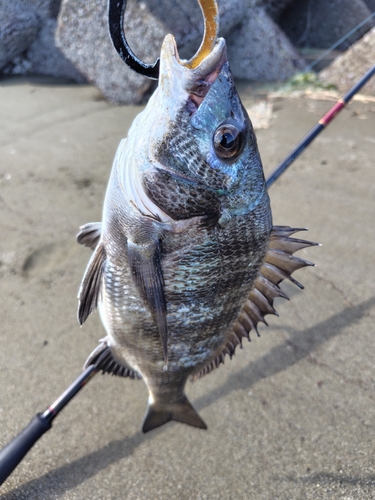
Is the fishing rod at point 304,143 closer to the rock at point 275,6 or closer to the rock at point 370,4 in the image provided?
the rock at point 275,6

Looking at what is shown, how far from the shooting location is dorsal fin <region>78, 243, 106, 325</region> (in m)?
1.54

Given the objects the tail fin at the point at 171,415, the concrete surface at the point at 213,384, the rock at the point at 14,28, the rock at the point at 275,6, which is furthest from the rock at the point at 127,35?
the tail fin at the point at 171,415

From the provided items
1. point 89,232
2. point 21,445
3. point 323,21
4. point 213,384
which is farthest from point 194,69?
point 323,21

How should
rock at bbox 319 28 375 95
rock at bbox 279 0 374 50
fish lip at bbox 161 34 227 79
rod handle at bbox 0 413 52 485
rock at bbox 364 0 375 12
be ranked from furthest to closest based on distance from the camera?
rock at bbox 364 0 375 12 → rock at bbox 279 0 374 50 → rock at bbox 319 28 375 95 → rod handle at bbox 0 413 52 485 → fish lip at bbox 161 34 227 79

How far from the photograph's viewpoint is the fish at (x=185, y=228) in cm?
122

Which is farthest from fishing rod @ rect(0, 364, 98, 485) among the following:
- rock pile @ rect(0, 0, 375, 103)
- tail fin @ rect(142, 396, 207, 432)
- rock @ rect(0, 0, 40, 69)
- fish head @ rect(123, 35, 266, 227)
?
rock @ rect(0, 0, 40, 69)

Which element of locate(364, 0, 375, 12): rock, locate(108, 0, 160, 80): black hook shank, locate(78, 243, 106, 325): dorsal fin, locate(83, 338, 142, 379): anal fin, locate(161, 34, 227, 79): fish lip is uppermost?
locate(364, 0, 375, 12): rock

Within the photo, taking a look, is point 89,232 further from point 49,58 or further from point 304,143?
point 49,58

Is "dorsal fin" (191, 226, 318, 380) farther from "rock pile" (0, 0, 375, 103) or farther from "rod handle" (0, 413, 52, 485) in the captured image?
"rock pile" (0, 0, 375, 103)

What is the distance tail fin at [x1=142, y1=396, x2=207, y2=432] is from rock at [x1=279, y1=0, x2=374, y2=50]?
31.8 ft

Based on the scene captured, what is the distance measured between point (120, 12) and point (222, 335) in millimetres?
Result: 1309

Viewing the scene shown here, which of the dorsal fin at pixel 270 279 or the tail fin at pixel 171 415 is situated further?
the tail fin at pixel 171 415

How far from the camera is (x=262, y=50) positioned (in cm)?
714

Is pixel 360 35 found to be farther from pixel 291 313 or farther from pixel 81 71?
pixel 291 313
